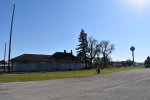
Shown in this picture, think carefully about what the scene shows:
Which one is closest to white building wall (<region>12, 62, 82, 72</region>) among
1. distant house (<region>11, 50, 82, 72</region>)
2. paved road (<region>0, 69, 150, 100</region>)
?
distant house (<region>11, 50, 82, 72</region>)

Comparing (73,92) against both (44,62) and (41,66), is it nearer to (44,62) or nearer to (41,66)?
(41,66)

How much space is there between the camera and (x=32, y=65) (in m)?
72.9

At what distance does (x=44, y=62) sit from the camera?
3049 inches

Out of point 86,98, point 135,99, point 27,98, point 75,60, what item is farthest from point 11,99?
point 75,60

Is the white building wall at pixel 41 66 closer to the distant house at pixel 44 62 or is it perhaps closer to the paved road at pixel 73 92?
the distant house at pixel 44 62

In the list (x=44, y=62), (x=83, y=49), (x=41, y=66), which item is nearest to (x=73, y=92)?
(x=41, y=66)

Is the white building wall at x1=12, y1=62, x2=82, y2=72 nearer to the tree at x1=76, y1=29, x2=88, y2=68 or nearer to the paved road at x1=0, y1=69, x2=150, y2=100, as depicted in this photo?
the tree at x1=76, y1=29, x2=88, y2=68

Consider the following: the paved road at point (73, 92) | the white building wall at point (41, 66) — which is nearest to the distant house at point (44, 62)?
the white building wall at point (41, 66)

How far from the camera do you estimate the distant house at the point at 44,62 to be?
70.4 m

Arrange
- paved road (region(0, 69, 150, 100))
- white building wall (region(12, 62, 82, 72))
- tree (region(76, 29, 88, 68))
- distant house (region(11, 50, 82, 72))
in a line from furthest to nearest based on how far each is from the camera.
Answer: tree (region(76, 29, 88, 68)), distant house (region(11, 50, 82, 72)), white building wall (region(12, 62, 82, 72)), paved road (region(0, 69, 150, 100))

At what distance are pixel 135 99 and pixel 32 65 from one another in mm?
60376

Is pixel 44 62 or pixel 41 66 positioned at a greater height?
pixel 44 62

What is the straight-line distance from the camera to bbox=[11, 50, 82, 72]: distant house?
7036cm

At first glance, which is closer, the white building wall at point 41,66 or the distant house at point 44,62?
the white building wall at point 41,66
